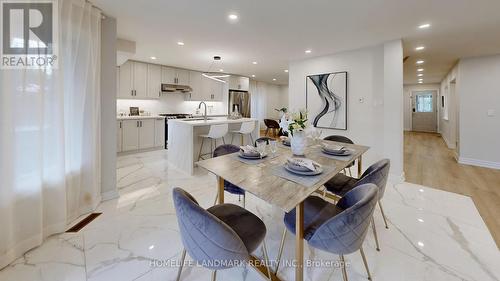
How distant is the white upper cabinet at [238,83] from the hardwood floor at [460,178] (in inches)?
219

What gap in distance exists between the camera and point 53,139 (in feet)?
6.48

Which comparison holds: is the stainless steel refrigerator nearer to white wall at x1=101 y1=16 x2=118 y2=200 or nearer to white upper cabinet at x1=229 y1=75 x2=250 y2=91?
white upper cabinet at x1=229 y1=75 x2=250 y2=91

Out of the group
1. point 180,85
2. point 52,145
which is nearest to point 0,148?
point 52,145

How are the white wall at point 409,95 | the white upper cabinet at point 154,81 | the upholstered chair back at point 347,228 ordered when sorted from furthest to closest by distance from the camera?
1. the white wall at point 409,95
2. the white upper cabinet at point 154,81
3. the upholstered chair back at point 347,228

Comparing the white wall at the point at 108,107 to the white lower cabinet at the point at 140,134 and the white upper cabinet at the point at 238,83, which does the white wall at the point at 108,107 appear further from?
the white upper cabinet at the point at 238,83

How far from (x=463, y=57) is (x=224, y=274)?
6.46 metres

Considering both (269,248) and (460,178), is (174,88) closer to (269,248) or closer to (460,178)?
(269,248)

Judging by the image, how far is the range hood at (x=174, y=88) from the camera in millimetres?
6039

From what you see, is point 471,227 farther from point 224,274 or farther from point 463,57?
point 463,57

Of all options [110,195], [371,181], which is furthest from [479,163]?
[110,195]

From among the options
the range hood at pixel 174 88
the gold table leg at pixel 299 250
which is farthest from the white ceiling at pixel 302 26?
the gold table leg at pixel 299 250

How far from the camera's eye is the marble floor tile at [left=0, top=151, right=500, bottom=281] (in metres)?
1.59

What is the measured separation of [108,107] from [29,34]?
42.8 inches

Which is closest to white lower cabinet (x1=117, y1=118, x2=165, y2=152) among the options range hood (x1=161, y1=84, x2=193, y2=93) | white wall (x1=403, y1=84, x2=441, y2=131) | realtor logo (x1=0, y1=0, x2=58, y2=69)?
range hood (x1=161, y1=84, x2=193, y2=93)
